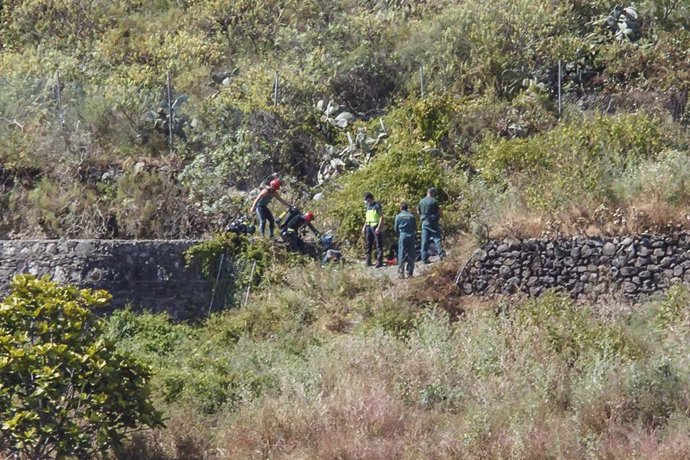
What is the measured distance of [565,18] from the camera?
99.5 ft

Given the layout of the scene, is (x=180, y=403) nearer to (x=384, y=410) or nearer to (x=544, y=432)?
(x=384, y=410)

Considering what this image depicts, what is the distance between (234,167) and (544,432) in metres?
11.9

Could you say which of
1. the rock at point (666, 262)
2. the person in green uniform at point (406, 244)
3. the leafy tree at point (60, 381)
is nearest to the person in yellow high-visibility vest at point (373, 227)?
the person in green uniform at point (406, 244)

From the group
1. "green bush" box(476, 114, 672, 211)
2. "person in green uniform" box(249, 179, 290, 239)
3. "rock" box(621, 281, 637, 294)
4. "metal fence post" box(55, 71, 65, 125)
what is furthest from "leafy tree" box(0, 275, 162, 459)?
"metal fence post" box(55, 71, 65, 125)

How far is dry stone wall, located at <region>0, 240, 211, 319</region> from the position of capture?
22.1 meters

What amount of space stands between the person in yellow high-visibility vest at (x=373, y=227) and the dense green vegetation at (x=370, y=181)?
92 cm

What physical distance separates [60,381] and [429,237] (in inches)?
346

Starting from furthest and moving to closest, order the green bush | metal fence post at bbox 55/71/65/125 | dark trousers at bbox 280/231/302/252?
metal fence post at bbox 55/71/65/125 → dark trousers at bbox 280/231/302/252 → the green bush

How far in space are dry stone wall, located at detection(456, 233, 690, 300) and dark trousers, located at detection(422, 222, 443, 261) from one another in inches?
37.6

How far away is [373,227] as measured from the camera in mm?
22453

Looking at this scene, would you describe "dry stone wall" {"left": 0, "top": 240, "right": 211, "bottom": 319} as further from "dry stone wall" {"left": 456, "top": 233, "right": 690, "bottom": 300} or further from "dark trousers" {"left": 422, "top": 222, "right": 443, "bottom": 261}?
"dry stone wall" {"left": 456, "top": 233, "right": 690, "bottom": 300}

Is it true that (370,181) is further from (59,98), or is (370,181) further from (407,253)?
(59,98)

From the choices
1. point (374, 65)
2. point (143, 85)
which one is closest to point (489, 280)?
point (374, 65)

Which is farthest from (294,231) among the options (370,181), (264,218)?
(370,181)
